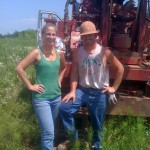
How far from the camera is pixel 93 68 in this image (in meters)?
4.66

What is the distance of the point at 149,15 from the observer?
274 inches

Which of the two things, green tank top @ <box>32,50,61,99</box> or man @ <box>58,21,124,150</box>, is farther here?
man @ <box>58,21,124,150</box>

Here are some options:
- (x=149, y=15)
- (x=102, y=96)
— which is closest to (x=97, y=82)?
(x=102, y=96)

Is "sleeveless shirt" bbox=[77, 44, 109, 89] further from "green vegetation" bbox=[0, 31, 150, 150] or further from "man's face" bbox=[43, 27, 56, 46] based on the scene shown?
"green vegetation" bbox=[0, 31, 150, 150]

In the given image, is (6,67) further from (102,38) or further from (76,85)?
(76,85)

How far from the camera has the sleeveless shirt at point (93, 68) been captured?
15.2ft

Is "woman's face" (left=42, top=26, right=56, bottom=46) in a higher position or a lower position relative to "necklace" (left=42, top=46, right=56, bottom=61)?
higher

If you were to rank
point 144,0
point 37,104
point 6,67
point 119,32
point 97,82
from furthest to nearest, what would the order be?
point 6,67 < point 119,32 < point 144,0 < point 97,82 < point 37,104

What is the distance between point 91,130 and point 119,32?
251 centimetres

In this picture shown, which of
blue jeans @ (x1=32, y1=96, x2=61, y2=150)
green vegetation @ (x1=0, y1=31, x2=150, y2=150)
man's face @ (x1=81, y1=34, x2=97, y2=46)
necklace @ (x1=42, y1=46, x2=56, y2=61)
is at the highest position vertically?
man's face @ (x1=81, y1=34, x2=97, y2=46)

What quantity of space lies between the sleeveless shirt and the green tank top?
38cm

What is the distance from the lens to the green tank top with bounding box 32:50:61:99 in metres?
4.36

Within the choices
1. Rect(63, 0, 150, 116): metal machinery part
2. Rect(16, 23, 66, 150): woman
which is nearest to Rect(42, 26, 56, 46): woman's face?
Rect(16, 23, 66, 150): woman

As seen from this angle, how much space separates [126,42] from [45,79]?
220 centimetres
